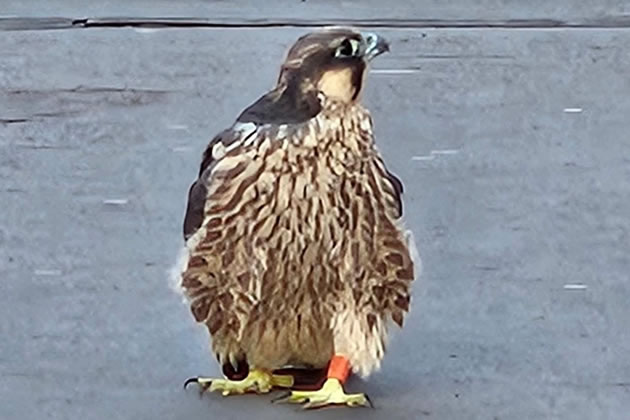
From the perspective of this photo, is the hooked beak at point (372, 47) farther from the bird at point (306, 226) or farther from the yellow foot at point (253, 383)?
the yellow foot at point (253, 383)

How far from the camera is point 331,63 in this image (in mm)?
4141

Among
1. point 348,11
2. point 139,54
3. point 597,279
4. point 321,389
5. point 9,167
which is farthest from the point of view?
point 348,11

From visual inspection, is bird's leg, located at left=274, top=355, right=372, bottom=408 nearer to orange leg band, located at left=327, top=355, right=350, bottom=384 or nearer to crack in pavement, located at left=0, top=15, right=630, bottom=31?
orange leg band, located at left=327, top=355, right=350, bottom=384

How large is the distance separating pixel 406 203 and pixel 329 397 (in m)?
1.38

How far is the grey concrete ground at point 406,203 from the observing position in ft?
14.9

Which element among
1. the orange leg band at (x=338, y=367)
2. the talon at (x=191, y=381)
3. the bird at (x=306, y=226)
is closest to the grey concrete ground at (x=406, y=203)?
the talon at (x=191, y=381)

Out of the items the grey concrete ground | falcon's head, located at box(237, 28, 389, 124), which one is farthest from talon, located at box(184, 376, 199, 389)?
falcon's head, located at box(237, 28, 389, 124)

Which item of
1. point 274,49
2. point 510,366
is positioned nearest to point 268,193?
point 510,366

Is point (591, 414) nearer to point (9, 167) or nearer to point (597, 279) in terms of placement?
point (597, 279)

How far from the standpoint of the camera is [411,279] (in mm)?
4309

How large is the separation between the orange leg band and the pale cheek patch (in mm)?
566

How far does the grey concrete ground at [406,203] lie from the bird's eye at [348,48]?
2.57 ft

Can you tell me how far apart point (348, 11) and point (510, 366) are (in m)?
3.21

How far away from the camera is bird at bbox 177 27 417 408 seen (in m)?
4.09
